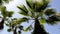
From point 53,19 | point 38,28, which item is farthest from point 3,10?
point 53,19

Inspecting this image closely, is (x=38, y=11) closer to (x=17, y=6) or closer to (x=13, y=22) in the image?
(x=17, y=6)

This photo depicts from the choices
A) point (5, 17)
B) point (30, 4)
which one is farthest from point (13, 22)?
point (30, 4)

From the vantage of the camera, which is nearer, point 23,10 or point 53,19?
point 53,19

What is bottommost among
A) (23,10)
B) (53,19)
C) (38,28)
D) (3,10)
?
(38,28)

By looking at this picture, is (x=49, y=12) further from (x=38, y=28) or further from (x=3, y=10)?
(x=3, y=10)

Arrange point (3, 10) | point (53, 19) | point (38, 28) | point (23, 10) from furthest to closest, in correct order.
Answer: point (3, 10) → point (23, 10) → point (53, 19) → point (38, 28)

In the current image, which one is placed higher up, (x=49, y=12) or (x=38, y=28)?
(x=49, y=12)

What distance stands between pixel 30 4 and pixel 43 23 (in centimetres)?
211

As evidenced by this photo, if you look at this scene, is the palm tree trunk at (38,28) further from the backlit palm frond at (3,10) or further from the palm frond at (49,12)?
the backlit palm frond at (3,10)

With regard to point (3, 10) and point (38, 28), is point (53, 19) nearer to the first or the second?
point (38, 28)

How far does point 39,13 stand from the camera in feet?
51.4

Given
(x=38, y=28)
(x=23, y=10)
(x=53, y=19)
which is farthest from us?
(x=23, y=10)

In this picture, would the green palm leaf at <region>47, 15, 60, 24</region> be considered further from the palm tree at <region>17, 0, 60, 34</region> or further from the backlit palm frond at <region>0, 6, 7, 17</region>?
the backlit palm frond at <region>0, 6, 7, 17</region>

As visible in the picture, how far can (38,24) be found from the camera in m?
15.4
